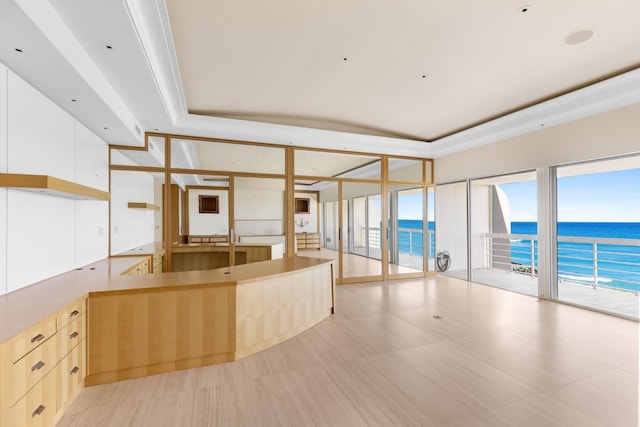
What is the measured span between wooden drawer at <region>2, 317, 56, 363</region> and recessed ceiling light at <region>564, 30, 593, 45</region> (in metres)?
4.94

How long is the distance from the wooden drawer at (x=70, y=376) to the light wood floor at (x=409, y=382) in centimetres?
9

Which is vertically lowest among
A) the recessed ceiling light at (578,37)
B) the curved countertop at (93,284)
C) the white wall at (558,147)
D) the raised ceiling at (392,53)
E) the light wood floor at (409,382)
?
the light wood floor at (409,382)

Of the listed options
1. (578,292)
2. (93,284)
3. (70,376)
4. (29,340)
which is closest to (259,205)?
(93,284)

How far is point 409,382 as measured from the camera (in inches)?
95.2

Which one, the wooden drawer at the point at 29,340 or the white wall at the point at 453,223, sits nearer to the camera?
the wooden drawer at the point at 29,340

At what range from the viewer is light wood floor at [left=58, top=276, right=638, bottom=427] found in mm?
1991

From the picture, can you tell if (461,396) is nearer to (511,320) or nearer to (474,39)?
(511,320)

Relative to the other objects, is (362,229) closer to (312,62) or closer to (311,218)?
(311,218)

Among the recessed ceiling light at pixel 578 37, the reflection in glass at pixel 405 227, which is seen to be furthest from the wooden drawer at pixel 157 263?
the recessed ceiling light at pixel 578 37

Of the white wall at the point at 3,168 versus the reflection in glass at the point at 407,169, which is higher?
the reflection in glass at the point at 407,169

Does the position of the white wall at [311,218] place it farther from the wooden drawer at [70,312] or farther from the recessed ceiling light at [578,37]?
the wooden drawer at [70,312]

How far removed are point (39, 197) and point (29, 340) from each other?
5.68ft

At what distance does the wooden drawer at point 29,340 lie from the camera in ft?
4.78

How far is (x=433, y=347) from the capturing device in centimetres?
308
